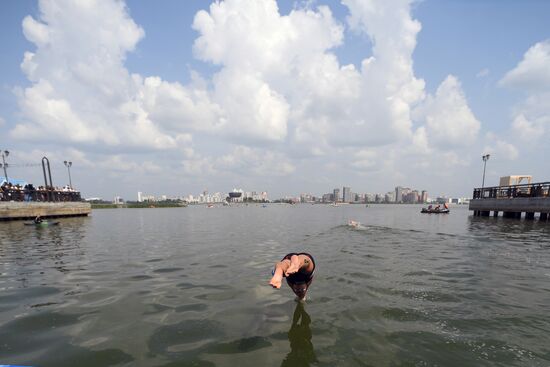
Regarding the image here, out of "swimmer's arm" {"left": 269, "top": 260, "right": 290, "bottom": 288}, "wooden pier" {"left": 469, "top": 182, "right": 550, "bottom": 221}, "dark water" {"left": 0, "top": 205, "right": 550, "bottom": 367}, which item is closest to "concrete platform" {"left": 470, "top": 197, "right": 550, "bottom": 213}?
"wooden pier" {"left": 469, "top": 182, "right": 550, "bottom": 221}

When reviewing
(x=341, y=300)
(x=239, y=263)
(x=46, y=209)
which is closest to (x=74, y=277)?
(x=239, y=263)

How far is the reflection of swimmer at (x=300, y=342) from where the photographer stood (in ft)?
18.6

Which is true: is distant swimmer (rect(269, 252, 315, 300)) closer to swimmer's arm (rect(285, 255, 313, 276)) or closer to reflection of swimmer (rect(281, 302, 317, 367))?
swimmer's arm (rect(285, 255, 313, 276))

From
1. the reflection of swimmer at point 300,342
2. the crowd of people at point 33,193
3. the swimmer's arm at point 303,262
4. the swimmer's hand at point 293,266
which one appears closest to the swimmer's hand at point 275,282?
the swimmer's hand at point 293,266

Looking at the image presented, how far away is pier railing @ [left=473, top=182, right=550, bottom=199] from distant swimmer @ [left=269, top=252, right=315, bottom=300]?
50.7 metres

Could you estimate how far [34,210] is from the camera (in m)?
43.6

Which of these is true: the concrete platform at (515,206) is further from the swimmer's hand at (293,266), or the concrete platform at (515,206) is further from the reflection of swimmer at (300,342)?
the swimmer's hand at (293,266)

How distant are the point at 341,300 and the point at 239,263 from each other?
7139 mm

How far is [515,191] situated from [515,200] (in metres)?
3.57

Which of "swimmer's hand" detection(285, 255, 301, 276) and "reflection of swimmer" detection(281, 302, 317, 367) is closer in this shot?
"reflection of swimmer" detection(281, 302, 317, 367)

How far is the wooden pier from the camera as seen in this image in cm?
4038

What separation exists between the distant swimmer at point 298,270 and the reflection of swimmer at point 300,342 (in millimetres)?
749

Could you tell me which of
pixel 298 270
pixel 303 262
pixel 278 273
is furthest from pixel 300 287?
pixel 278 273

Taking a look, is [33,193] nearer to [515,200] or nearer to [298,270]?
[298,270]
